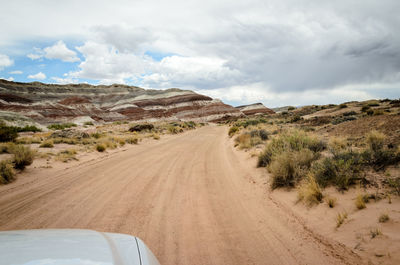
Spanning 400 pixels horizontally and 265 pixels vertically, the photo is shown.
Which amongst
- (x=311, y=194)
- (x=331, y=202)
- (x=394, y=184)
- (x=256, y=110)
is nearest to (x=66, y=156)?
(x=311, y=194)

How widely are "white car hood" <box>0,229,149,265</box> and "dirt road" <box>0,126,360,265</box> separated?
1697 millimetres

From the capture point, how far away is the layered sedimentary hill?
6253 cm

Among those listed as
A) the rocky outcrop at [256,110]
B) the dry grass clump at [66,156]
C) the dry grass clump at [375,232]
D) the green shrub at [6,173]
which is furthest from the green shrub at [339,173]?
the rocky outcrop at [256,110]

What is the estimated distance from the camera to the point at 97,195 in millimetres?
5996

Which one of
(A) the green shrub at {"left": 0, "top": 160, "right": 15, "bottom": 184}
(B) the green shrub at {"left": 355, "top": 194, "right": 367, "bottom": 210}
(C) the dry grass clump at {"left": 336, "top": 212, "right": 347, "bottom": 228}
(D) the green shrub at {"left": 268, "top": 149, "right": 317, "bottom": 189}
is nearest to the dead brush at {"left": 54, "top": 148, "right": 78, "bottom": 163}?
(A) the green shrub at {"left": 0, "top": 160, "right": 15, "bottom": 184}

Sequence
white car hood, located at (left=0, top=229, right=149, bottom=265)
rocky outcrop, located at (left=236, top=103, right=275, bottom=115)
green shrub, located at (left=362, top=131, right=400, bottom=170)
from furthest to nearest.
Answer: rocky outcrop, located at (left=236, top=103, right=275, bottom=115) < green shrub, located at (left=362, top=131, right=400, bottom=170) < white car hood, located at (left=0, top=229, right=149, bottom=265)

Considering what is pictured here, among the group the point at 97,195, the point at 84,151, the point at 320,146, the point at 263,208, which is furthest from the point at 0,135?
the point at 320,146

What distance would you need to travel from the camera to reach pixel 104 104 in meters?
83.8

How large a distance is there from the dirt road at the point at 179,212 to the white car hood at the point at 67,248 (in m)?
1.70

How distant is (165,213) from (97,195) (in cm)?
225

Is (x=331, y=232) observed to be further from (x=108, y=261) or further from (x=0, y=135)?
(x=0, y=135)

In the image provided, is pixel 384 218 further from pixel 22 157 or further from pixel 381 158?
pixel 22 157

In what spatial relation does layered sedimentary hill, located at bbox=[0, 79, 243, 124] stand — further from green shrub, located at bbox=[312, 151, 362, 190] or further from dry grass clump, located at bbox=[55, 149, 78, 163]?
green shrub, located at bbox=[312, 151, 362, 190]

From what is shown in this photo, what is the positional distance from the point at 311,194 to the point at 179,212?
9.43ft
